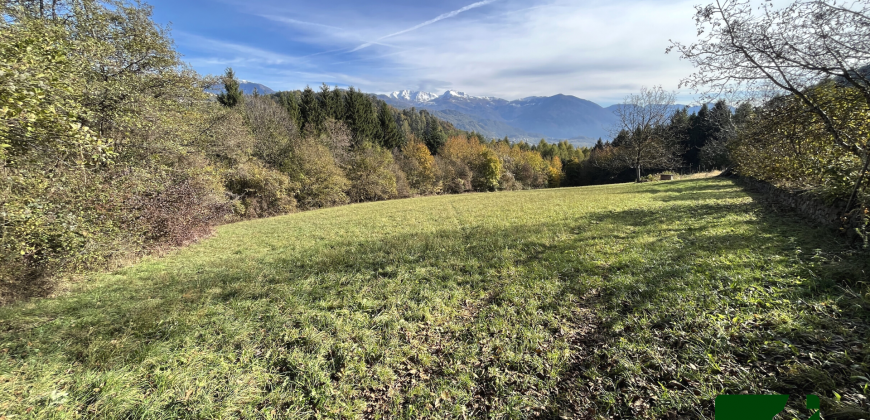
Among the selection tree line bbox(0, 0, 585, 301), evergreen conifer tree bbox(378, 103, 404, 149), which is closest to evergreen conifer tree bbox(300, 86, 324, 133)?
tree line bbox(0, 0, 585, 301)

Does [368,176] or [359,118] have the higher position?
[359,118]

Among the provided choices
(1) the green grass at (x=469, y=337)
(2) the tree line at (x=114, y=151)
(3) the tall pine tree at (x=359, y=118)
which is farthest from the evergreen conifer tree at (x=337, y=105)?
(1) the green grass at (x=469, y=337)

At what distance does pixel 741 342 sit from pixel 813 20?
6950 millimetres

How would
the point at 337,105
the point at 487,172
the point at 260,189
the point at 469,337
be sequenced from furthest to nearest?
the point at 487,172
the point at 337,105
the point at 260,189
the point at 469,337

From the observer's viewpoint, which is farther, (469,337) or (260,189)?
(260,189)

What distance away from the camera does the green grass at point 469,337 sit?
3.09m

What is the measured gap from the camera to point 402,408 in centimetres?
327

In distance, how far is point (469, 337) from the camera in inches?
175

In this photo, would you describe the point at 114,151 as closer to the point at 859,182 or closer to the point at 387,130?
the point at 859,182

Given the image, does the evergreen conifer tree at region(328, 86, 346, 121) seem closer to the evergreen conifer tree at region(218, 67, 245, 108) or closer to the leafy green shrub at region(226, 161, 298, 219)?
the evergreen conifer tree at region(218, 67, 245, 108)

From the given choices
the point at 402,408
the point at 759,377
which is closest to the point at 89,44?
the point at 402,408

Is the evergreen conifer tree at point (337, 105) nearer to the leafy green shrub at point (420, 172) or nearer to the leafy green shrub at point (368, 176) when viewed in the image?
the leafy green shrub at point (368, 176)

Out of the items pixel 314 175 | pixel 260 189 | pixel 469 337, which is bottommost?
pixel 469 337

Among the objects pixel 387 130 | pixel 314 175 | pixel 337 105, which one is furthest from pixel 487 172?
pixel 314 175
